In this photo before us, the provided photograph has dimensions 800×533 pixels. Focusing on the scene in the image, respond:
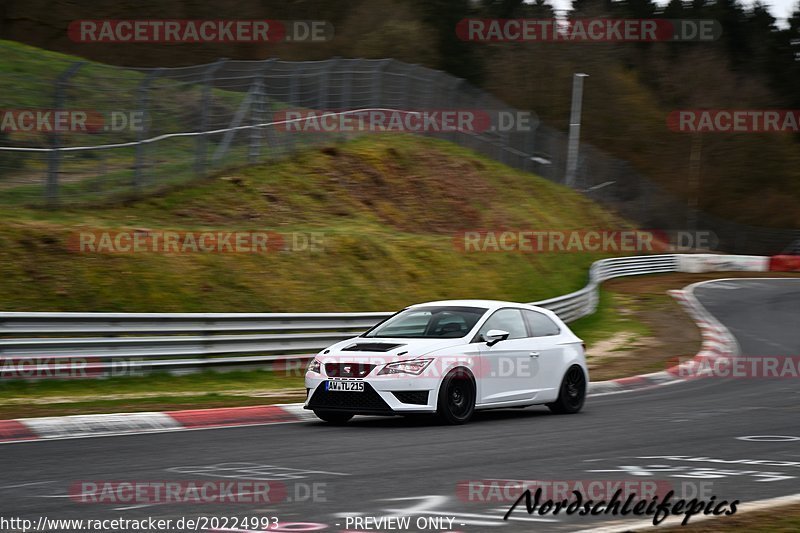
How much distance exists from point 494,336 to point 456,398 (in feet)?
2.67

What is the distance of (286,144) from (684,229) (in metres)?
33.8

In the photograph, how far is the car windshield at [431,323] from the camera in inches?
474

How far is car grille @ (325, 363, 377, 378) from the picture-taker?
36.9ft

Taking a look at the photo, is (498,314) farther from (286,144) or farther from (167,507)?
(286,144)

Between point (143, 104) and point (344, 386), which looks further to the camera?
point (143, 104)

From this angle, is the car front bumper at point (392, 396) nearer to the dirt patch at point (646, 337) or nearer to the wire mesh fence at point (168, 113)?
the dirt patch at point (646, 337)

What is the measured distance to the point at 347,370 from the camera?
11344 millimetres

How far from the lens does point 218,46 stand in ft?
182

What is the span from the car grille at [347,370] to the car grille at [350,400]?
0.15m
